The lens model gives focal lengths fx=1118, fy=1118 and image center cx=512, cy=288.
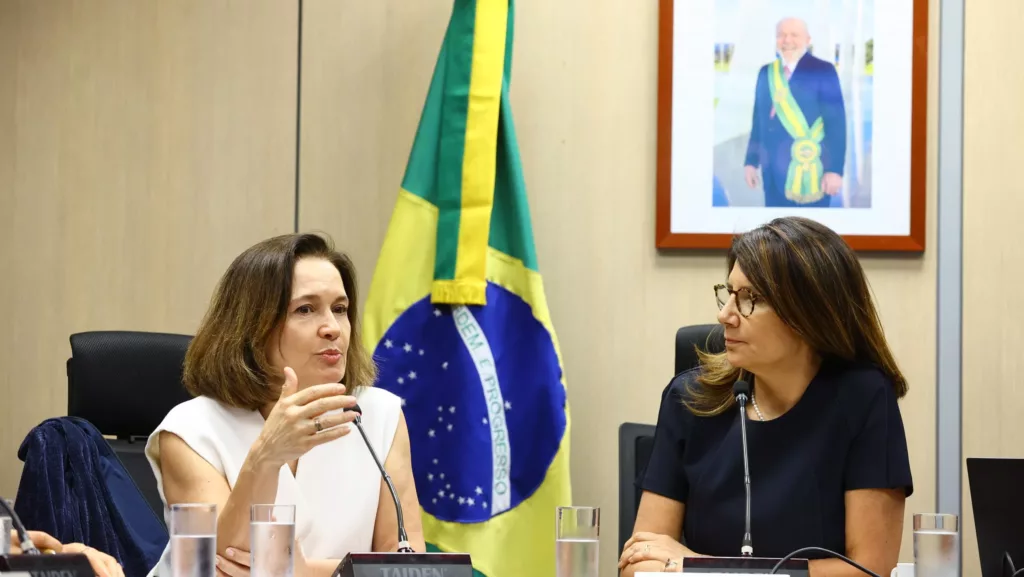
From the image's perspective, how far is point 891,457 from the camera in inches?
85.7

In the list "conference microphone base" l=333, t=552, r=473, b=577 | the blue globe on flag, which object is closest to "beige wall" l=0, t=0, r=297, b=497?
the blue globe on flag

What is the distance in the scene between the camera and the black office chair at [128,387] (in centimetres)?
254

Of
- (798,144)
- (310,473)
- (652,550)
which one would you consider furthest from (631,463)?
(798,144)

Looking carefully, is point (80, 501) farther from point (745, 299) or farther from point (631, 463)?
point (745, 299)

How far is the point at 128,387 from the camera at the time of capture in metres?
2.56

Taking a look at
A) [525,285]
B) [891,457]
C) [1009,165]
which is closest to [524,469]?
→ [525,285]

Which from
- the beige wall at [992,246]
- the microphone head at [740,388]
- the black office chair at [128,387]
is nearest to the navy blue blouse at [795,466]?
the microphone head at [740,388]

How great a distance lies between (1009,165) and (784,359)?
1.52m

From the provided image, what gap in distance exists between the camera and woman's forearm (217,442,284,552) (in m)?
1.90

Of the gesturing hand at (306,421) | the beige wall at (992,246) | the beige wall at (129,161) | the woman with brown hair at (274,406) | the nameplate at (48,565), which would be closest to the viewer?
the nameplate at (48,565)

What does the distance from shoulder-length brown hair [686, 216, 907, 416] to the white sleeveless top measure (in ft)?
2.41

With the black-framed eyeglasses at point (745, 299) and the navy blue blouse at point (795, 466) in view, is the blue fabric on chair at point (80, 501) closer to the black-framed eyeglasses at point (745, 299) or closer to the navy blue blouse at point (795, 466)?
the navy blue blouse at point (795, 466)

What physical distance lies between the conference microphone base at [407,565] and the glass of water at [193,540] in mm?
206

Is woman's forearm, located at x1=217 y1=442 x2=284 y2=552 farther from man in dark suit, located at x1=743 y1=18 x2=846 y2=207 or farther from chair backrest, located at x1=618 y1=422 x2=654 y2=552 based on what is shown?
man in dark suit, located at x1=743 y1=18 x2=846 y2=207
